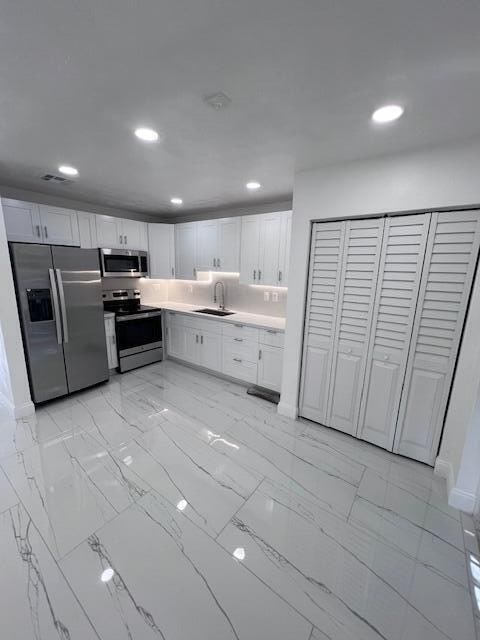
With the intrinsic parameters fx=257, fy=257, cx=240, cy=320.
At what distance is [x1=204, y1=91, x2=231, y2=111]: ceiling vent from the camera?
1340 mm

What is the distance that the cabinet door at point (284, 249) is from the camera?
10.0ft

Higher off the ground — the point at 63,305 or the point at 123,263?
the point at 123,263

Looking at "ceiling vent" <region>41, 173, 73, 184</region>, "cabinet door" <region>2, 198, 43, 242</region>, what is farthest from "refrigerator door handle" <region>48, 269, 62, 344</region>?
"ceiling vent" <region>41, 173, 73, 184</region>

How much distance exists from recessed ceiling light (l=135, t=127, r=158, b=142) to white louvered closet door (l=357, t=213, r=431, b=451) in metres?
1.85

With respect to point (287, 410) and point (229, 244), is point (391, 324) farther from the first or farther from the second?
point (229, 244)

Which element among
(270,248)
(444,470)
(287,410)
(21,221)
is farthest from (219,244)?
(444,470)

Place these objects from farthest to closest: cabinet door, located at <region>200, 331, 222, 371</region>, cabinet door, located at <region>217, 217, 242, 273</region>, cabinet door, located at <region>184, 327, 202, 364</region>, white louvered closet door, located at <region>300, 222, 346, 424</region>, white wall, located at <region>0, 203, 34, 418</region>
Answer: cabinet door, located at <region>184, 327, 202, 364</region>, cabinet door, located at <region>200, 331, 222, 371</region>, cabinet door, located at <region>217, 217, 242, 273</region>, white wall, located at <region>0, 203, 34, 418</region>, white louvered closet door, located at <region>300, 222, 346, 424</region>

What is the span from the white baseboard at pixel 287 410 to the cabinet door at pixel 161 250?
9.23 feet

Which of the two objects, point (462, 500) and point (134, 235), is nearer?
point (462, 500)

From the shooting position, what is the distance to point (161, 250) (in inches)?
169

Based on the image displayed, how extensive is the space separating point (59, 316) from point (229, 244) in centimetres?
227

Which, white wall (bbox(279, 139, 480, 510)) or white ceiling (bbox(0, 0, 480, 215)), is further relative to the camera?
white wall (bbox(279, 139, 480, 510))

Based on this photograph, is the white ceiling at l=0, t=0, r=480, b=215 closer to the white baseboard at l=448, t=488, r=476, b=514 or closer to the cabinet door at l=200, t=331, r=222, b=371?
the cabinet door at l=200, t=331, r=222, b=371

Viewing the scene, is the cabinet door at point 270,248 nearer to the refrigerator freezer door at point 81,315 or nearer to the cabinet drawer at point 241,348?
the cabinet drawer at point 241,348
